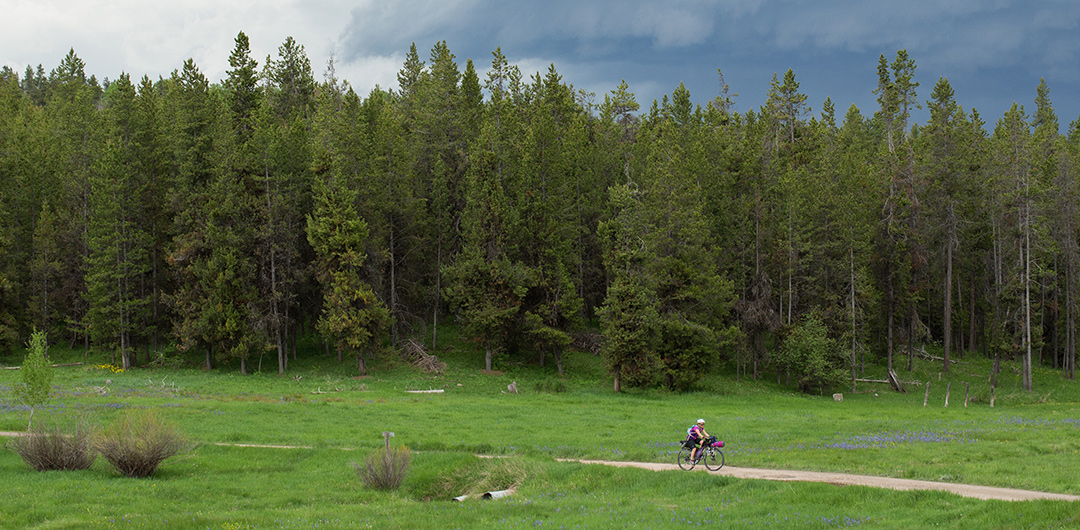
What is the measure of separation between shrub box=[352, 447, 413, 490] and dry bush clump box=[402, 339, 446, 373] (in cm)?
3092

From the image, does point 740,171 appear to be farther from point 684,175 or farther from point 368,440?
point 368,440

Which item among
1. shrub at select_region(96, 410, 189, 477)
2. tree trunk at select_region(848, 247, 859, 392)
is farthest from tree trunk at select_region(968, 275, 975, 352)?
shrub at select_region(96, 410, 189, 477)

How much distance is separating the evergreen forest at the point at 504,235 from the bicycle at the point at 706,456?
79.0ft

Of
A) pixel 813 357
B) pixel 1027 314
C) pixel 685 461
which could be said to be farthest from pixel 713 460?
pixel 1027 314

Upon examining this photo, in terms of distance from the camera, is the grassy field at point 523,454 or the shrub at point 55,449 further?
the shrub at point 55,449

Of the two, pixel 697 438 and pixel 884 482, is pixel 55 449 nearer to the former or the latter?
pixel 697 438

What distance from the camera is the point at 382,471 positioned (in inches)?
764

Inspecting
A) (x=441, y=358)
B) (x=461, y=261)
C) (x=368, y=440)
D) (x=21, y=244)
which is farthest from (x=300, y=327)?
(x=368, y=440)

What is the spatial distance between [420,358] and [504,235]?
10.9 metres

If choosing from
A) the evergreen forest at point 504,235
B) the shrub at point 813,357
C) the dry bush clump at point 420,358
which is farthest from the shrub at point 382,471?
the shrub at point 813,357

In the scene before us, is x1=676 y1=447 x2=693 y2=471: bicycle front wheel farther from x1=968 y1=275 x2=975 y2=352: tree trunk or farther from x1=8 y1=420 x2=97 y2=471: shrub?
x1=968 y1=275 x2=975 y2=352: tree trunk

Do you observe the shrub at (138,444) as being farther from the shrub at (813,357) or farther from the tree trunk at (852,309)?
the tree trunk at (852,309)

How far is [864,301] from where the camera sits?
54.2 meters

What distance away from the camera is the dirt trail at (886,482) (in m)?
15.0
